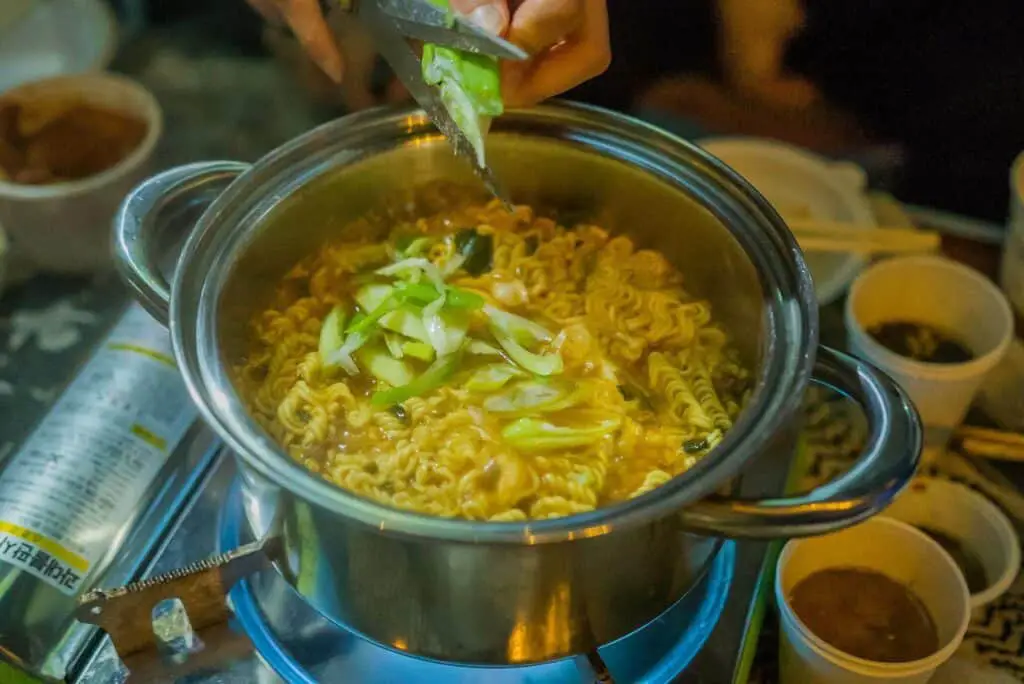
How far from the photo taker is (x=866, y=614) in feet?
4.43

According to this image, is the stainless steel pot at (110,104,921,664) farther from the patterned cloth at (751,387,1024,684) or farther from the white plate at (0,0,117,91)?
A: the white plate at (0,0,117,91)

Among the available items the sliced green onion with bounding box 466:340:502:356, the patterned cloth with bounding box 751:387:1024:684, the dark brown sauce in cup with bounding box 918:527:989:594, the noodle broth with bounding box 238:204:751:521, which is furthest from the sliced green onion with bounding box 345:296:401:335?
the dark brown sauce in cup with bounding box 918:527:989:594

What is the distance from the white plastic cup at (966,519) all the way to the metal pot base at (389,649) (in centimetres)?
42

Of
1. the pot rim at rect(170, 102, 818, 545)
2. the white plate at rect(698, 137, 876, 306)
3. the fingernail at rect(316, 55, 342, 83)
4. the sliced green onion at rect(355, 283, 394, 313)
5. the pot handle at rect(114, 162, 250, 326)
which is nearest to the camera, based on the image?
the pot rim at rect(170, 102, 818, 545)

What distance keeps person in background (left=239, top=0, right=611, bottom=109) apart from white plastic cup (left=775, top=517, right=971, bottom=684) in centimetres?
72

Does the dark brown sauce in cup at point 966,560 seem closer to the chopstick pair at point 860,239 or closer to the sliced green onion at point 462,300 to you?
the chopstick pair at point 860,239

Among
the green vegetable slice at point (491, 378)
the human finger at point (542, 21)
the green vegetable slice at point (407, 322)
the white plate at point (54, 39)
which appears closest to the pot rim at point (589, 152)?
the human finger at point (542, 21)

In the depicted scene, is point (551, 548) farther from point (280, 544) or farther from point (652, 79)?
point (652, 79)

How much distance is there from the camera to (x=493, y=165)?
1.43m

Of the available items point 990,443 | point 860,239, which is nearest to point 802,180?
point 860,239

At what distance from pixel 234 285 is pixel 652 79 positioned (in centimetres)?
128

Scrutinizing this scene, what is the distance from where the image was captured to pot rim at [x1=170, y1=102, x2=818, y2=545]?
0.88 meters

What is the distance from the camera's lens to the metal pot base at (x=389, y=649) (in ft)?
3.88

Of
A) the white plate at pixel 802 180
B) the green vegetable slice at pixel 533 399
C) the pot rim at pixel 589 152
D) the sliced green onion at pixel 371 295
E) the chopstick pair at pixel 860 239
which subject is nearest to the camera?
the pot rim at pixel 589 152
